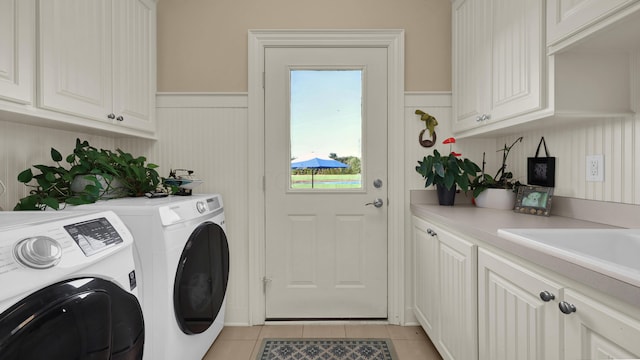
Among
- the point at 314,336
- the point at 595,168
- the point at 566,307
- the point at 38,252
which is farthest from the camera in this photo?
the point at 314,336

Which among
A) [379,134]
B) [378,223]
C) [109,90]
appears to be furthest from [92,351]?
[379,134]

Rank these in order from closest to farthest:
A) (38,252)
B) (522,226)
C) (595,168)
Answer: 1. (38,252)
2. (522,226)
3. (595,168)

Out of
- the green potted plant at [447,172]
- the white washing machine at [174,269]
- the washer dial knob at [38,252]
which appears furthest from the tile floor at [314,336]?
the washer dial knob at [38,252]

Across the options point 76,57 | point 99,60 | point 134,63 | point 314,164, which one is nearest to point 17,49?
point 76,57

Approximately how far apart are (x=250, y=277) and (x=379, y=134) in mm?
1357

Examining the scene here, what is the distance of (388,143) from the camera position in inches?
85.7

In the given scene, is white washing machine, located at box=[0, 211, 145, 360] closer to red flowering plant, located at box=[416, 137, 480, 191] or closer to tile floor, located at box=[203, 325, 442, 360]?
tile floor, located at box=[203, 325, 442, 360]

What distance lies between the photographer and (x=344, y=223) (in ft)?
7.18

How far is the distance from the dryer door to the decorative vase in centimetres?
191

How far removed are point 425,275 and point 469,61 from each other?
52.7 inches

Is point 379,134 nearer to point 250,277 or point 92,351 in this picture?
point 250,277

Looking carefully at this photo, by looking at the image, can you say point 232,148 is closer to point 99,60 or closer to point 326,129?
point 326,129

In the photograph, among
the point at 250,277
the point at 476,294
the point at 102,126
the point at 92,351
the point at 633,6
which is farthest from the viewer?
the point at 250,277

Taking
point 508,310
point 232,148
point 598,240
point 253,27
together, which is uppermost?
point 253,27
